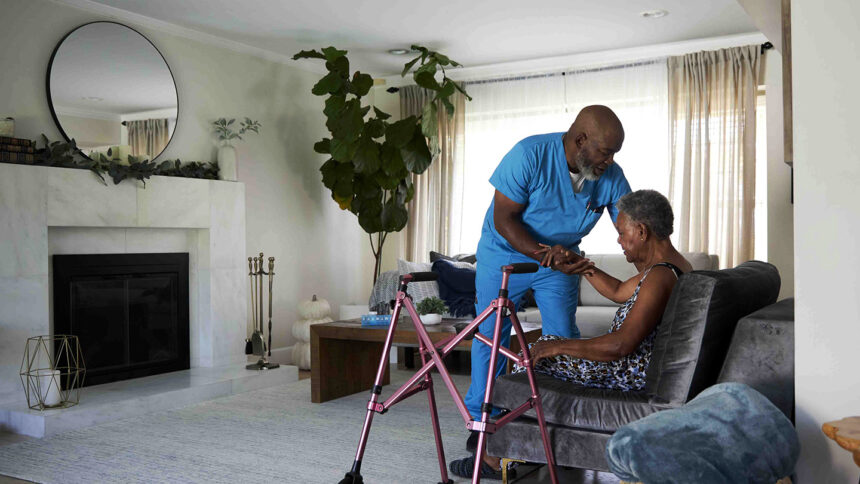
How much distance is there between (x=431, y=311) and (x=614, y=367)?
2175mm

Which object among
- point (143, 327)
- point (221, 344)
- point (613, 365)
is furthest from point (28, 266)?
point (613, 365)

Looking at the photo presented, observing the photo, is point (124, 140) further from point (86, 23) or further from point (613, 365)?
point (613, 365)

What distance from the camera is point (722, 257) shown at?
580 centimetres

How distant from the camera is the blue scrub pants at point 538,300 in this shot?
290 centimetres

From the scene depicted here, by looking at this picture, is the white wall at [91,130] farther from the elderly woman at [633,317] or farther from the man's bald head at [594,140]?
the elderly woman at [633,317]

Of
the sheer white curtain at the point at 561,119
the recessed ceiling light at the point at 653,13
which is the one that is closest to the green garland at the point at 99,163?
the sheer white curtain at the point at 561,119

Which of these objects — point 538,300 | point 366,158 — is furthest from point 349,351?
point 538,300

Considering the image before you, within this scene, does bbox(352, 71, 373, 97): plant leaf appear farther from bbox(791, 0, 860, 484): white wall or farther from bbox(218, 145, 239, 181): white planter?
bbox(791, 0, 860, 484): white wall

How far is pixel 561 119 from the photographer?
21.4 ft

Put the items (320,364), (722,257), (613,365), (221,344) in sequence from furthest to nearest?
(722,257) → (221,344) → (320,364) → (613,365)

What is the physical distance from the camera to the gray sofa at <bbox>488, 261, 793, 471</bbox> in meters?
2.07

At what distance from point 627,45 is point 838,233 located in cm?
465

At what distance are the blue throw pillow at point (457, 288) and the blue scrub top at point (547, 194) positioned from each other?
250 cm

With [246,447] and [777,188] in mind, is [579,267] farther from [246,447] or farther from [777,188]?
[777,188]
